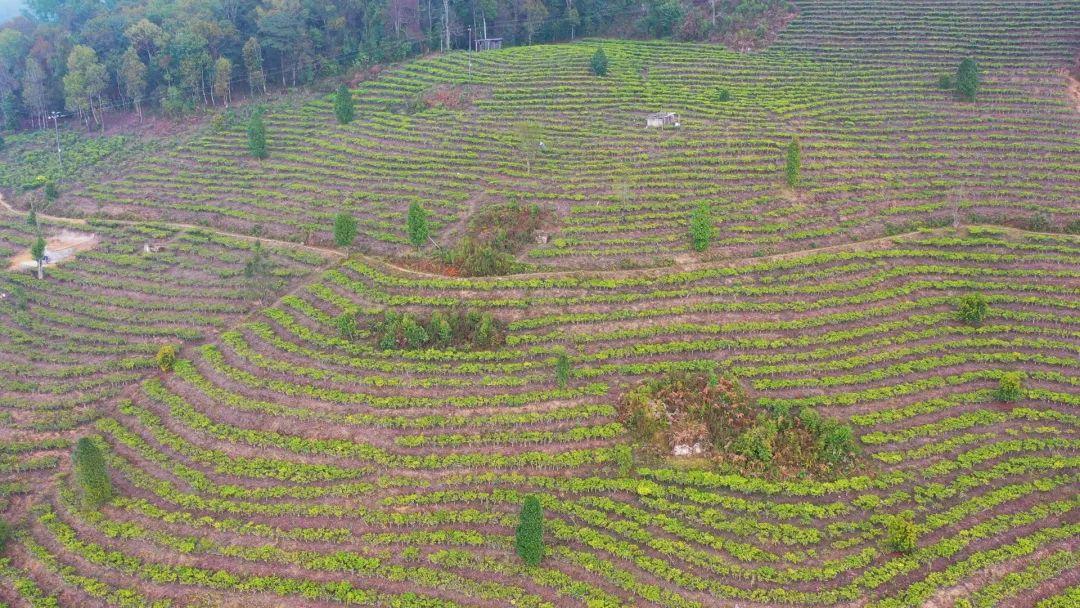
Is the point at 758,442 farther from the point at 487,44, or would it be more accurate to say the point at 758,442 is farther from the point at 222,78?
the point at 222,78

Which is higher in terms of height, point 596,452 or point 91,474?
point 91,474

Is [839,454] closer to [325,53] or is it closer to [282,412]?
[282,412]

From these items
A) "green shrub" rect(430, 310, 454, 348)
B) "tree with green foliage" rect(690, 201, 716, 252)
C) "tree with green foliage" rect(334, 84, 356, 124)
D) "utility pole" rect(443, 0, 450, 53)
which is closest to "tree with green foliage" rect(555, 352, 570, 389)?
"green shrub" rect(430, 310, 454, 348)

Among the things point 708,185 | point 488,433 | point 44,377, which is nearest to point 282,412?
point 488,433

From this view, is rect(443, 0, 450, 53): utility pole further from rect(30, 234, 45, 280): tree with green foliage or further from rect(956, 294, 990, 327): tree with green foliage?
rect(956, 294, 990, 327): tree with green foliage

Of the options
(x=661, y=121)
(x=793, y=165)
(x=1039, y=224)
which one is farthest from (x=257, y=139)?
(x=1039, y=224)

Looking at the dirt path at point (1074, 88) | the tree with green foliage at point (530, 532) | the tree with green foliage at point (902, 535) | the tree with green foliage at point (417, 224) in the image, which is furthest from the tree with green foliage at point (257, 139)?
the dirt path at point (1074, 88)
